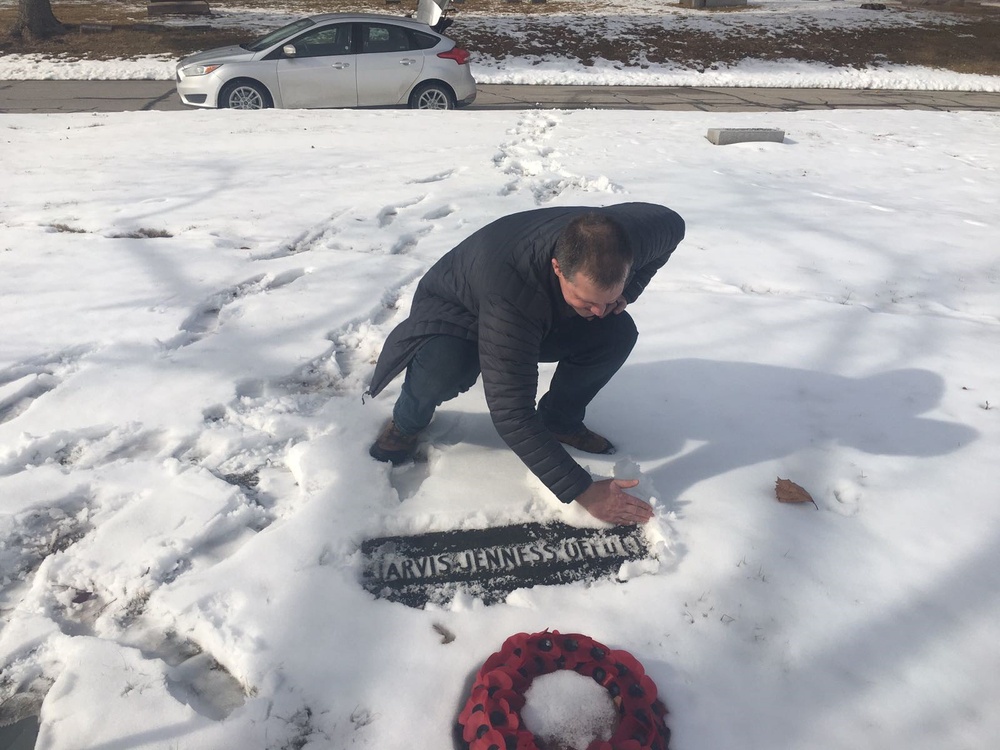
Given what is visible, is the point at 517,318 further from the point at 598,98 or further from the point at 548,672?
the point at 598,98

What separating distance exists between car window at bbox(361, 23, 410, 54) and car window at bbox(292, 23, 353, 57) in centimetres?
19

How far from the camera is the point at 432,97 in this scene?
8.89 m

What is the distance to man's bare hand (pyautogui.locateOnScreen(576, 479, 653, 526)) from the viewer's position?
2.08 m

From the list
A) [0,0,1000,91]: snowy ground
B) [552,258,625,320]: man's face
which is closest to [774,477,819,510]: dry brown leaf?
[552,258,625,320]: man's face

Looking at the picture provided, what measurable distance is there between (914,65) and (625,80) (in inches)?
266

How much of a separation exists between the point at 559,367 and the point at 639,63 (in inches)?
526

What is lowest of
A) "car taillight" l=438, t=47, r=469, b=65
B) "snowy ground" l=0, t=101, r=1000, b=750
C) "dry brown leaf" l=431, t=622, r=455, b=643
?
"dry brown leaf" l=431, t=622, r=455, b=643

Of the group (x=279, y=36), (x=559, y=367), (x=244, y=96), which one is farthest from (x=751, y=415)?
(x=279, y=36)

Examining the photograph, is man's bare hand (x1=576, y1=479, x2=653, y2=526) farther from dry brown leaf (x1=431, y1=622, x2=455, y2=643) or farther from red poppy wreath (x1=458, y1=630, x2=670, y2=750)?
dry brown leaf (x1=431, y1=622, x2=455, y2=643)

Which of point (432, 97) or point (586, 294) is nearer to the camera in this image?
point (586, 294)

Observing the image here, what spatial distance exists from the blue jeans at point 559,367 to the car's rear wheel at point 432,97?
7199 millimetres

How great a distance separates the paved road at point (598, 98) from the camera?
30.7 feet

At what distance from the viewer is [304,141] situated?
21.4ft

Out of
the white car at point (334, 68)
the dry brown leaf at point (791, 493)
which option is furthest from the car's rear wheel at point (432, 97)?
the dry brown leaf at point (791, 493)
